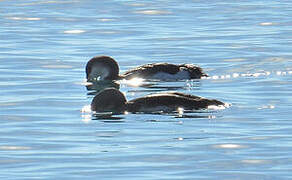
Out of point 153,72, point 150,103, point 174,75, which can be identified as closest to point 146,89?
point 153,72

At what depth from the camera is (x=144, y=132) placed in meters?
19.5

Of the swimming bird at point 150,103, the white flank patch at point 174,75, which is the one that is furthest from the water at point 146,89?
the swimming bird at point 150,103

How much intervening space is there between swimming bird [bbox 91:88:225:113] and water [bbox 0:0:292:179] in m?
0.29

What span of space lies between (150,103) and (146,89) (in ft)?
16.1

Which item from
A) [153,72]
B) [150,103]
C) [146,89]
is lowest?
[146,89]

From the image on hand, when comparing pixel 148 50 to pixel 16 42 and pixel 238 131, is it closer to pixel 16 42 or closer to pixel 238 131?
pixel 16 42

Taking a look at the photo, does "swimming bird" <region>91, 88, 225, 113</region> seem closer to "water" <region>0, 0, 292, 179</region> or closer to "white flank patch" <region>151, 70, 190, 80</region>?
"water" <region>0, 0, 292, 179</region>

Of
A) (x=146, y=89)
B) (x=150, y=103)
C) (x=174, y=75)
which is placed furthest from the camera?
(x=174, y=75)

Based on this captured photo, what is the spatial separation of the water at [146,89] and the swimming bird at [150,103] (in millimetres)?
287

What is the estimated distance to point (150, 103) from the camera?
71.4ft

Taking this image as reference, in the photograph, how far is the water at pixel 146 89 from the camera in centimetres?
1703

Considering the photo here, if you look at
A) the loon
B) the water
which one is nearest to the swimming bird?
the water

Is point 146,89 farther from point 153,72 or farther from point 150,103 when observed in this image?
point 150,103

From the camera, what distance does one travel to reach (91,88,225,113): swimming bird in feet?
71.0
